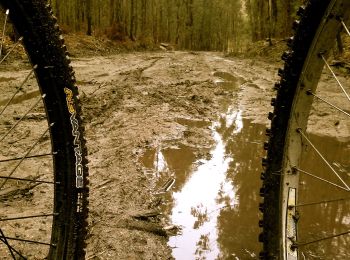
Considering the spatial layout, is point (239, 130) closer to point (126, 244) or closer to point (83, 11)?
point (126, 244)

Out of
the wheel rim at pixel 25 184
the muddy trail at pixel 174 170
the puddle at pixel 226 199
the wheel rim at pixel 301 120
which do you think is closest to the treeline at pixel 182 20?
the muddy trail at pixel 174 170

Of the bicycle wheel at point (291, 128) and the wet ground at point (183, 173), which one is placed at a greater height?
the bicycle wheel at point (291, 128)

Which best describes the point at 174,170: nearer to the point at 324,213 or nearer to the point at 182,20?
the point at 324,213

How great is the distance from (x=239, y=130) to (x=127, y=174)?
2801 mm

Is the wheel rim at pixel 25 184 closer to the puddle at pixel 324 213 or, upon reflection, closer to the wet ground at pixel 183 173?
the wet ground at pixel 183 173

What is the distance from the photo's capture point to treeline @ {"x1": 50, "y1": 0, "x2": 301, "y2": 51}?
3009 centimetres

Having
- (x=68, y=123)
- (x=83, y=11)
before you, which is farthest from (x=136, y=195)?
(x=83, y=11)

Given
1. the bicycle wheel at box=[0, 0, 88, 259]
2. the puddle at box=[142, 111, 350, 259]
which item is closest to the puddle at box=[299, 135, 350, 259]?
the puddle at box=[142, 111, 350, 259]

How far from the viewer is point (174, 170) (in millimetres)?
4434

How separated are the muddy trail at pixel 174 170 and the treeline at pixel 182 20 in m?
18.5

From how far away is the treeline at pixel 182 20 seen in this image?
30094mm

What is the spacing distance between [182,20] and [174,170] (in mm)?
50296

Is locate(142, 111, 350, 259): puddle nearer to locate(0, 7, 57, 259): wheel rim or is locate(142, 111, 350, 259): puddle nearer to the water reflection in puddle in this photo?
the water reflection in puddle

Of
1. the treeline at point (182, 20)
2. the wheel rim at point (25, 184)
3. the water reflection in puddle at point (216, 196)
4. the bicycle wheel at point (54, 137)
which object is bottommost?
the water reflection in puddle at point (216, 196)
